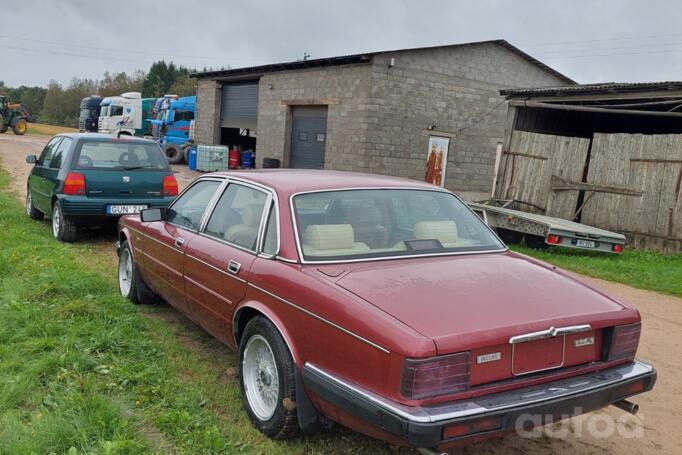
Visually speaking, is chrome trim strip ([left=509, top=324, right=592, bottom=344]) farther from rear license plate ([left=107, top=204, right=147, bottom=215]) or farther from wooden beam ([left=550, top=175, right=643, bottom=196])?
→ wooden beam ([left=550, top=175, right=643, bottom=196])

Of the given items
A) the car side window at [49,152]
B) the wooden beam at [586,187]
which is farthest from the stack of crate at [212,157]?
the wooden beam at [586,187]

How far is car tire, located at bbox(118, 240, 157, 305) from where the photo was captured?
221 inches

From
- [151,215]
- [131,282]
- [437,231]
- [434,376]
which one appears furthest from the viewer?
[131,282]

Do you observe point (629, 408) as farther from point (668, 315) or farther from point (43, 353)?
point (668, 315)

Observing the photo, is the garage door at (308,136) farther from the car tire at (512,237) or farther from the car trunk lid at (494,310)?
the car trunk lid at (494,310)

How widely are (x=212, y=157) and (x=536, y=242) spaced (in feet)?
54.8

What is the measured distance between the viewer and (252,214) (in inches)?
157

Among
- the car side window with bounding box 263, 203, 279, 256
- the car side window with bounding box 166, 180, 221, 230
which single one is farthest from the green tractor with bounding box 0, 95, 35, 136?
the car side window with bounding box 263, 203, 279, 256

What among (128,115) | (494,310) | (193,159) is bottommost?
(193,159)

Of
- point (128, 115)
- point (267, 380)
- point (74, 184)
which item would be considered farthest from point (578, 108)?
point (128, 115)

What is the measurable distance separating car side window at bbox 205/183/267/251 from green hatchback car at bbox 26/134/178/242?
452 cm

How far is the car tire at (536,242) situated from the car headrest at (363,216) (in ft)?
24.3

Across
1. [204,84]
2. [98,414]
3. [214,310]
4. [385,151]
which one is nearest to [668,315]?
[214,310]

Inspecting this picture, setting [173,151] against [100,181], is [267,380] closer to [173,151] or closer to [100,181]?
[100,181]
